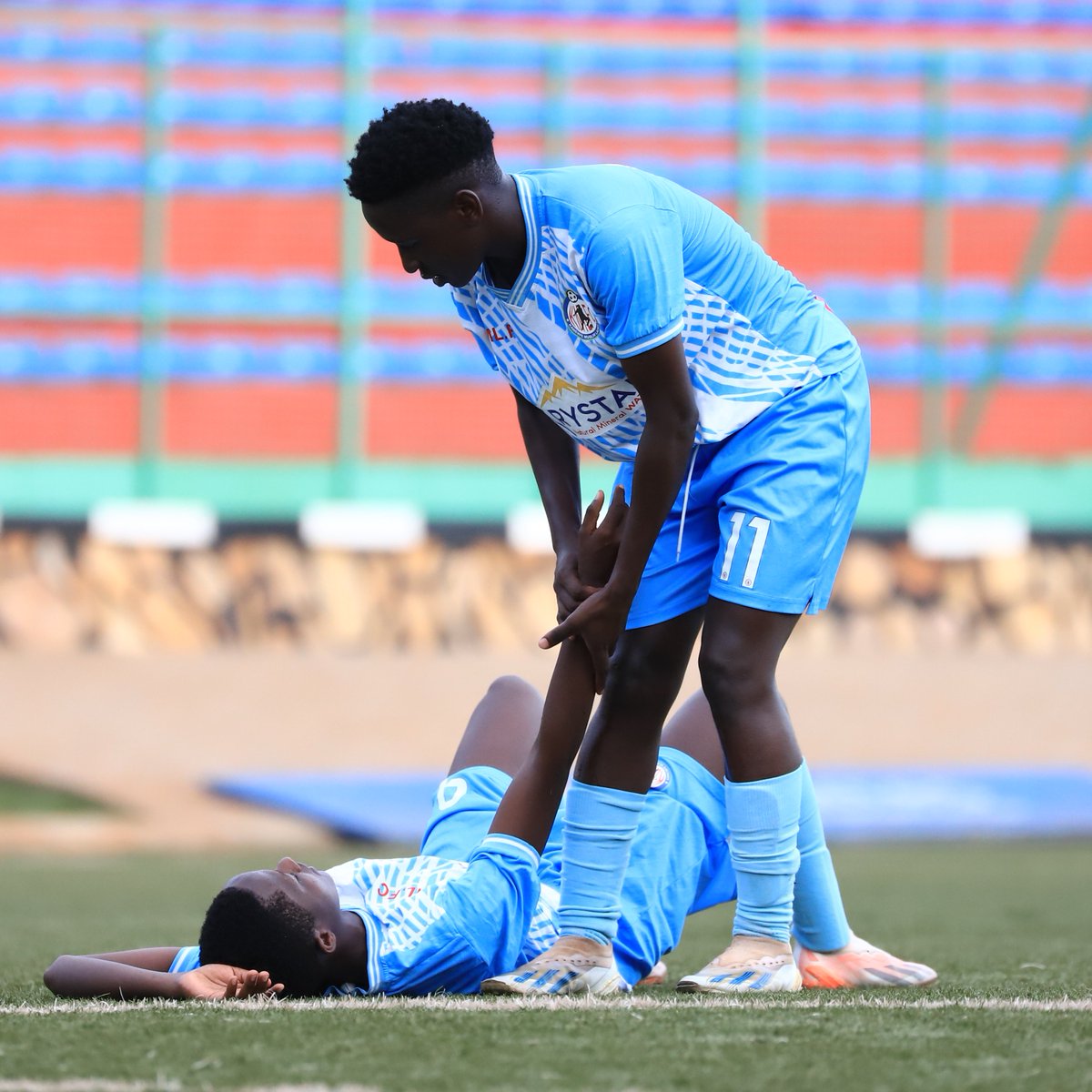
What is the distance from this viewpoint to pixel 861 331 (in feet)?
43.3

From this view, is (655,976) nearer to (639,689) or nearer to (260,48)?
(639,689)

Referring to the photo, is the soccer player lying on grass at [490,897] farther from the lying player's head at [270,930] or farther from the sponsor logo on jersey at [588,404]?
the sponsor logo on jersey at [588,404]

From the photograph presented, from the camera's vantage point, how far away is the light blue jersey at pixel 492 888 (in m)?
2.91

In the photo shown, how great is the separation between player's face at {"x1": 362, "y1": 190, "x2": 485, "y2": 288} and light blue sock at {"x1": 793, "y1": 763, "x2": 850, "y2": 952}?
1127mm

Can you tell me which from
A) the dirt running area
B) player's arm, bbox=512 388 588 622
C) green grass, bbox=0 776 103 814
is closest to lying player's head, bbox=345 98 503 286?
player's arm, bbox=512 388 588 622

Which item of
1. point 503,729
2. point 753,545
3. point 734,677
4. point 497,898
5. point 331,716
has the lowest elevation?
point 331,716

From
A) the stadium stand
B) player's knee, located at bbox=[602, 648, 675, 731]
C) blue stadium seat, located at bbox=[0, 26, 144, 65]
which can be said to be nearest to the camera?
player's knee, located at bbox=[602, 648, 675, 731]

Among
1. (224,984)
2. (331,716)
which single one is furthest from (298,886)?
(331,716)

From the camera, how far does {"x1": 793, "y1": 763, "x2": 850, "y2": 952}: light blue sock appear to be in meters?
3.21

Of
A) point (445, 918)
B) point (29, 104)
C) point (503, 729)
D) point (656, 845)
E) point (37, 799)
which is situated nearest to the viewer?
point (445, 918)

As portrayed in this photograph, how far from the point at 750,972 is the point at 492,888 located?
17.6 inches

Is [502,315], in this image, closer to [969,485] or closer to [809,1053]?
[809,1053]

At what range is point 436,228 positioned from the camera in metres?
2.76

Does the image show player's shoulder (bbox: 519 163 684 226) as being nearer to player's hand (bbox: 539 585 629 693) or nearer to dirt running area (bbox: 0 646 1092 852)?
player's hand (bbox: 539 585 629 693)
